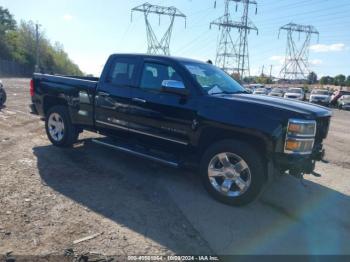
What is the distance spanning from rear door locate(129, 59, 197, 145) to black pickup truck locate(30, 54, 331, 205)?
0.05 ft

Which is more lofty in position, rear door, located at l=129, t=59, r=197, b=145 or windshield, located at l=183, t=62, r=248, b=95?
windshield, located at l=183, t=62, r=248, b=95

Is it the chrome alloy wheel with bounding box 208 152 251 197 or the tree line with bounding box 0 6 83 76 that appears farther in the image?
the tree line with bounding box 0 6 83 76

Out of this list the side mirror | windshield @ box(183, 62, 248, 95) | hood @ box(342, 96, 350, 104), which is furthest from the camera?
hood @ box(342, 96, 350, 104)

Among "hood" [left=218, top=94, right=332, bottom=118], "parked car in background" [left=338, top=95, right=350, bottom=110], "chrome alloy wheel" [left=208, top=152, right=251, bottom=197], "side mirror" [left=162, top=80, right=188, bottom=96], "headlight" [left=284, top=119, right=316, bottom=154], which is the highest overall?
"side mirror" [left=162, top=80, right=188, bottom=96]

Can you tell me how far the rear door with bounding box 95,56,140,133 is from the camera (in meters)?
6.29

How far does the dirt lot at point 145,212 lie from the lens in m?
3.93

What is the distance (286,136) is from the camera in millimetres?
4727

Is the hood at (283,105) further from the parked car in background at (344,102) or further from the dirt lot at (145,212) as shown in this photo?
the parked car in background at (344,102)

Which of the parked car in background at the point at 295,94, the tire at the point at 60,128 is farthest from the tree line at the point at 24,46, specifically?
the tire at the point at 60,128

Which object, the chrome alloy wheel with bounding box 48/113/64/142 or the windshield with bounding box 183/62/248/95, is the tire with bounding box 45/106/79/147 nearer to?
the chrome alloy wheel with bounding box 48/113/64/142

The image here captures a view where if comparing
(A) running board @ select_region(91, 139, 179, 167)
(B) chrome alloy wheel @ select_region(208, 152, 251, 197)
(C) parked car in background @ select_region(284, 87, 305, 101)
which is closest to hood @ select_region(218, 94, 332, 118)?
(B) chrome alloy wheel @ select_region(208, 152, 251, 197)

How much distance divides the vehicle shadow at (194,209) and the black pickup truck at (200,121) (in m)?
0.40

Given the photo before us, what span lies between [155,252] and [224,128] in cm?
208

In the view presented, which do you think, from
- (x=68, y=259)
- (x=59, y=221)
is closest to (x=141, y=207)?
(x=59, y=221)
